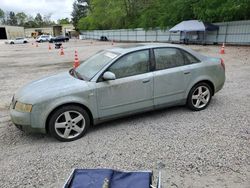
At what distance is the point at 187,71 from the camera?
478cm

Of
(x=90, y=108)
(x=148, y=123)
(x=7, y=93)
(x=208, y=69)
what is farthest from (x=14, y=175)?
(x=7, y=93)

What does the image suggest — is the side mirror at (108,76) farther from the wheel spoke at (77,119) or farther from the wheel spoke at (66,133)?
the wheel spoke at (66,133)

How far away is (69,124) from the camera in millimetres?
3945

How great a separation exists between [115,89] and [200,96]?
2.00 m

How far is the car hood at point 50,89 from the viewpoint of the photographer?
3775 mm

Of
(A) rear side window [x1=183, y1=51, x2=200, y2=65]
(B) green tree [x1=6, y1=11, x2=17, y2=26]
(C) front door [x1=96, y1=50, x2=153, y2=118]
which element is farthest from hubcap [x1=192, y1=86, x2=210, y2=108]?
(B) green tree [x1=6, y1=11, x2=17, y2=26]

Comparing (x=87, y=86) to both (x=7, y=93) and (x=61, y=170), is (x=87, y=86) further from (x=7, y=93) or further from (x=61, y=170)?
(x=7, y=93)

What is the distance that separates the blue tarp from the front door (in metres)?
2.11

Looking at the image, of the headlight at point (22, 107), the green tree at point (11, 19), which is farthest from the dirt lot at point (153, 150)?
the green tree at point (11, 19)

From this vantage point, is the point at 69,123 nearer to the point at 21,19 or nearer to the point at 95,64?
the point at 95,64

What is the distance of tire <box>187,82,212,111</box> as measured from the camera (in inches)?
195

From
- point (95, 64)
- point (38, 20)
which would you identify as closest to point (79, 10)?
point (38, 20)

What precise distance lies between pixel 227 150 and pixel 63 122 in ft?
8.55

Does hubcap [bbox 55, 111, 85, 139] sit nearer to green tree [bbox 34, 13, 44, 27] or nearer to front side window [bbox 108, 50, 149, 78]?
front side window [bbox 108, 50, 149, 78]
